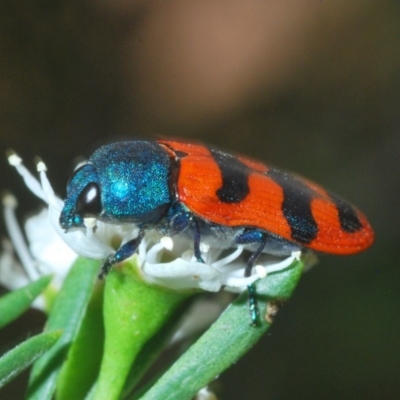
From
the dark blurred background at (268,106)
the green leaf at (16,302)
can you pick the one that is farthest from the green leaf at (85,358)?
the dark blurred background at (268,106)

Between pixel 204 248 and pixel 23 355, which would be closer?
pixel 23 355

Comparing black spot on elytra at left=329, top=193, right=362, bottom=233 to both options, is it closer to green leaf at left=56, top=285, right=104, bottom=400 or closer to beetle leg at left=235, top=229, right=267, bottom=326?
beetle leg at left=235, top=229, right=267, bottom=326

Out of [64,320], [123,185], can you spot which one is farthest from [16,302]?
[123,185]

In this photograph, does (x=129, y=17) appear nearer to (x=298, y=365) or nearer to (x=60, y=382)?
(x=298, y=365)

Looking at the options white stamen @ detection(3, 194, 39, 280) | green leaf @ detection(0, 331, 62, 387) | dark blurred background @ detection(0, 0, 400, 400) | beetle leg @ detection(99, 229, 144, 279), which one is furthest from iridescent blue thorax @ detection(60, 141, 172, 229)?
dark blurred background @ detection(0, 0, 400, 400)

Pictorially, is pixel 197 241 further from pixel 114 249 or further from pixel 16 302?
pixel 16 302

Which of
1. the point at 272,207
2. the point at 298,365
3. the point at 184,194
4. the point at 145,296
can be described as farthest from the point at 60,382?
the point at 298,365
